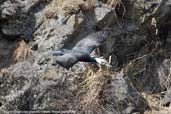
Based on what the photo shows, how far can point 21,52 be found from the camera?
6.46 metres

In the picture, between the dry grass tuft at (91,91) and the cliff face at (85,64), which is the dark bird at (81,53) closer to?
the dry grass tuft at (91,91)

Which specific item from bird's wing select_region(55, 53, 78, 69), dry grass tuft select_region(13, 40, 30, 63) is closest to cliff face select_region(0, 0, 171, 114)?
dry grass tuft select_region(13, 40, 30, 63)

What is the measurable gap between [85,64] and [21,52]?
68 cm

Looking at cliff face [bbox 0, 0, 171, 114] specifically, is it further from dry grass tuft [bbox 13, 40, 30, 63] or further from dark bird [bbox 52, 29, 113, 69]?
dark bird [bbox 52, 29, 113, 69]

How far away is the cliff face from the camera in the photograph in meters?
6.07

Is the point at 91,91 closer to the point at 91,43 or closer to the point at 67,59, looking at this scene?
the point at 91,43

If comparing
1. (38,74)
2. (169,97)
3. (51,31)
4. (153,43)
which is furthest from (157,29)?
(38,74)

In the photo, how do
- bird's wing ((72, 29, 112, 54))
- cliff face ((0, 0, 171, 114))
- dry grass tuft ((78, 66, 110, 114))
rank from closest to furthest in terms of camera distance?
1. bird's wing ((72, 29, 112, 54))
2. cliff face ((0, 0, 171, 114))
3. dry grass tuft ((78, 66, 110, 114))

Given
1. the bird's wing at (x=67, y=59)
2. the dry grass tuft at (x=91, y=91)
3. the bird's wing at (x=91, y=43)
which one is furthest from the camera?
the dry grass tuft at (x=91, y=91)

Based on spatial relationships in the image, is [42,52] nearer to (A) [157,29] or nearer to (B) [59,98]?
(B) [59,98]

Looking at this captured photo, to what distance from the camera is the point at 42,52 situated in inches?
255

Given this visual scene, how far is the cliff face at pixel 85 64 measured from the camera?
607 cm

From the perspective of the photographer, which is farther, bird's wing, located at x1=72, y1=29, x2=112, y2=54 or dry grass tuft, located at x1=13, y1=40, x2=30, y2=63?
dry grass tuft, located at x1=13, y1=40, x2=30, y2=63

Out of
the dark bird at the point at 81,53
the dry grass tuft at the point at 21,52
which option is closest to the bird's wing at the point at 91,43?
the dark bird at the point at 81,53
